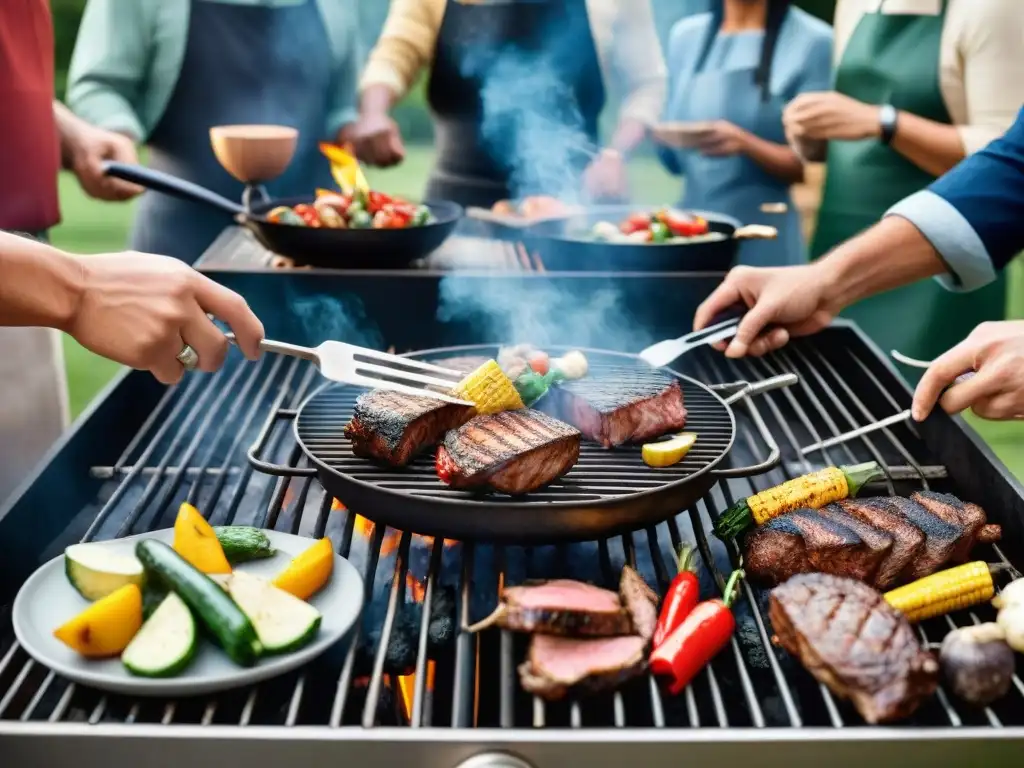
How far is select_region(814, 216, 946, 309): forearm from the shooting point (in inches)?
130

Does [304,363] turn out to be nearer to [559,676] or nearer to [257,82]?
[559,676]

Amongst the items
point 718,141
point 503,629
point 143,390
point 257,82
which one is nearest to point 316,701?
point 503,629

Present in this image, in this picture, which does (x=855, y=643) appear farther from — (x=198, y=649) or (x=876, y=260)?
(x=876, y=260)

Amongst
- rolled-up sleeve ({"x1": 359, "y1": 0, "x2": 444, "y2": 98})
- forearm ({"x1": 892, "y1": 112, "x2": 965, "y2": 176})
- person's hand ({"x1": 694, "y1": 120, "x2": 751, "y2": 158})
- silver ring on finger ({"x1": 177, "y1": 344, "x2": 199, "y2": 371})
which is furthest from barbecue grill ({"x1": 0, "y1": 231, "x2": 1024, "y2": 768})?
rolled-up sleeve ({"x1": 359, "y1": 0, "x2": 444, "y2": 98})

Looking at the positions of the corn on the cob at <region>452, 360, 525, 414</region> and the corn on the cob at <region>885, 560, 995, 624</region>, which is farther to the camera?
the corn on the cob at <region>452, 360, 525, 414</region>

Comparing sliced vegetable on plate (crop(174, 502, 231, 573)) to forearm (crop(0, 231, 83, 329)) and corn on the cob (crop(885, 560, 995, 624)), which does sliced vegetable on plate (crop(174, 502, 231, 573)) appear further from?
corn on the cob (crop(885, 560, 995, 624))

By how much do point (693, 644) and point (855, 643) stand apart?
340 millimetres

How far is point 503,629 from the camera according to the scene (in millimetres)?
2027

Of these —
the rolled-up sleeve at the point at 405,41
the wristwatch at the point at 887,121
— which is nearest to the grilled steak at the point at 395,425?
Answer: the wristwatch at the point at 887,121

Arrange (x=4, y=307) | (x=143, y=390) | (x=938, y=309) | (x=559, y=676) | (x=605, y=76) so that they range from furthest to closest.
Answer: (x=605, y=76)
(x=938, y=309)
(x=143, y=390)
(x=4, y=307)
(x=559, y=676)

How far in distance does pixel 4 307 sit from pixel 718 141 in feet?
15.2

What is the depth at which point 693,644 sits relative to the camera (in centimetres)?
195

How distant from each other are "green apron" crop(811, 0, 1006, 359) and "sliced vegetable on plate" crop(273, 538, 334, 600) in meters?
4.59

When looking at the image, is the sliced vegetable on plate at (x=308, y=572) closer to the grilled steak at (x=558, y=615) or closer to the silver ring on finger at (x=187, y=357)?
the grilled steak at (x=558, y=615)
